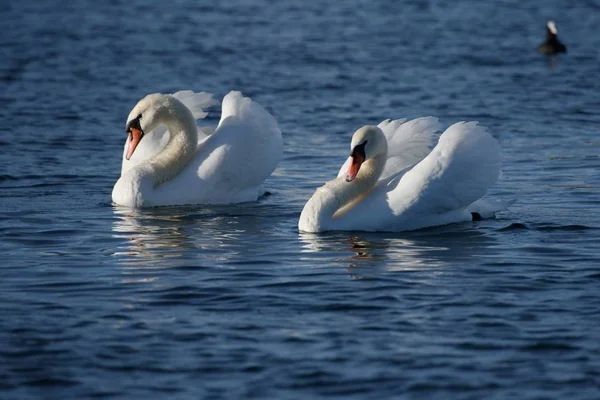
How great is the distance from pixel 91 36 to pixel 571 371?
23.5 meters

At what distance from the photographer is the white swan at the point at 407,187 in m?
10.8

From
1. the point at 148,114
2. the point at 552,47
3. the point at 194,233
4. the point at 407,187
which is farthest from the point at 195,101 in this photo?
the point at 552,47

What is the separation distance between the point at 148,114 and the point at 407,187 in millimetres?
3288

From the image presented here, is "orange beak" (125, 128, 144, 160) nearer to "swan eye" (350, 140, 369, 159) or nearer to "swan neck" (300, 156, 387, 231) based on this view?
"swan neck" (300, 156, 387, 231)

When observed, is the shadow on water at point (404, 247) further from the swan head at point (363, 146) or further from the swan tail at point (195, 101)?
the swan tail at point (195, 101)

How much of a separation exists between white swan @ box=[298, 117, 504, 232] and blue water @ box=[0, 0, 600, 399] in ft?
0.56

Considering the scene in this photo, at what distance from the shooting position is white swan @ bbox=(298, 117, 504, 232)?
35.3 ft

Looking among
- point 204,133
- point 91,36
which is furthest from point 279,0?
point 204,133

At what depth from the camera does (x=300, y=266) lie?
9680 millimetres

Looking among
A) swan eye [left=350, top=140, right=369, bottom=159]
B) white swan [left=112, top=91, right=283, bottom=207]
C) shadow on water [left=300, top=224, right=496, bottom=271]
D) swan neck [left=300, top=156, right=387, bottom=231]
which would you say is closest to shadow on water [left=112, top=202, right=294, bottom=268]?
white swan [left=112, top=91, right=283, bottom=207]

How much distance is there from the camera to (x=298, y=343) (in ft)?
24.7

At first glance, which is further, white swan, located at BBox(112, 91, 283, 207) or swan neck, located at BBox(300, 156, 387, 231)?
white swan, located at BBox(112, 91, 283, 207)

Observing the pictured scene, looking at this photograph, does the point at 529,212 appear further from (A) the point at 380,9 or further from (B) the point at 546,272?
(A) the point at 380,9

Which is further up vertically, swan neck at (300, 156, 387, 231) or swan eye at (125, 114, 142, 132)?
swan eye at (125, 114, 142, 132)
